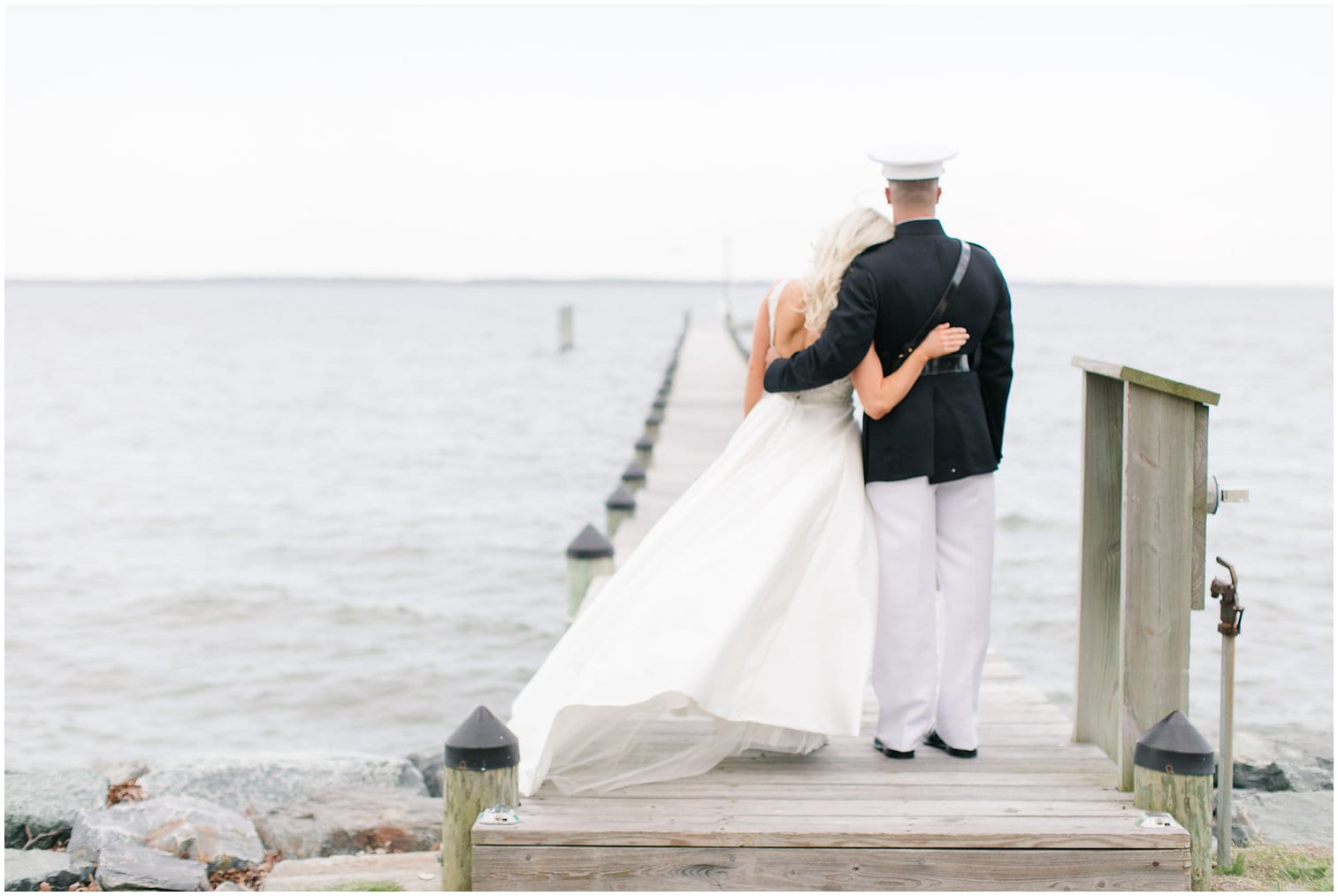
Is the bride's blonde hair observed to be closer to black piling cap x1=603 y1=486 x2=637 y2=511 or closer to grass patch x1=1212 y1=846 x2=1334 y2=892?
grass patch x1=1212 y1=846 x2=1334 y2=892

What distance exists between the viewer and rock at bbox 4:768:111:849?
20.2 ft

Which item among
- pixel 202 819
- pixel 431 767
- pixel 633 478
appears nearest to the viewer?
pixel 202 819

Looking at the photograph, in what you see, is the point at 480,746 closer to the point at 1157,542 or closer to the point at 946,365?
the point at 946,365

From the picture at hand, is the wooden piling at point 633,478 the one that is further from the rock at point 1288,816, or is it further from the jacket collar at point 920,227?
the jacket collar at point 920,227

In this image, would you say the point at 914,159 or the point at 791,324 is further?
the point at 791,324

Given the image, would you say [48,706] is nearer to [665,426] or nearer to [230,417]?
[665,426]

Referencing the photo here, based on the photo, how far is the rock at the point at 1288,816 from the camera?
5406 millimetres

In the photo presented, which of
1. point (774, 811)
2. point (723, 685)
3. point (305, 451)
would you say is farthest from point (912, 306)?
point (305, 451)

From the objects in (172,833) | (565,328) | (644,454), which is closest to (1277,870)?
(172,833)

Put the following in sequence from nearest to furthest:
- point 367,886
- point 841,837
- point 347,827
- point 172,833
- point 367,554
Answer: point 841,837, point 367,886, point 172,833, point 347,827, point 367,554

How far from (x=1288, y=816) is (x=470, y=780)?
358 centimetres

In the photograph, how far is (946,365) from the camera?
4.24 metres

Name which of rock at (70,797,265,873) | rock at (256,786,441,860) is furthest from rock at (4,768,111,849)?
rock at (256,786,441,860)

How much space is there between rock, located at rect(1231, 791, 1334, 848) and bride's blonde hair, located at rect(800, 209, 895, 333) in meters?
2.54
